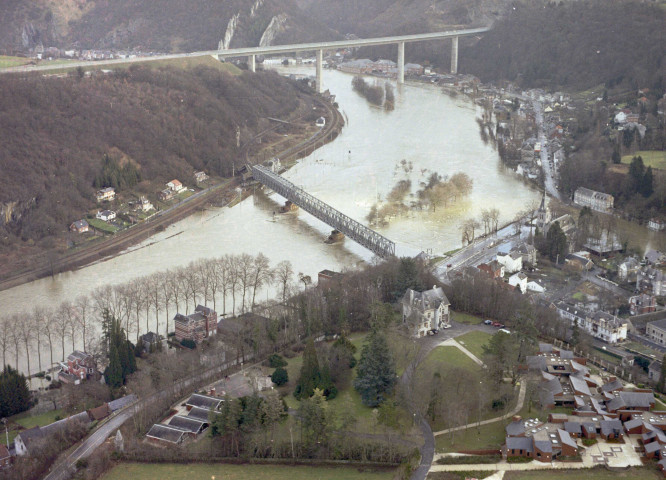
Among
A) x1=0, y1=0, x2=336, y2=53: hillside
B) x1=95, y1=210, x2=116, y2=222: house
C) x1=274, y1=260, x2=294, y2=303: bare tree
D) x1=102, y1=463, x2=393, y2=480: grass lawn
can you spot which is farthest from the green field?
x1=0, y1=0, x2=336, y2=53: hillside

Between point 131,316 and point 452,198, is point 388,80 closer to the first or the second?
point 452,198

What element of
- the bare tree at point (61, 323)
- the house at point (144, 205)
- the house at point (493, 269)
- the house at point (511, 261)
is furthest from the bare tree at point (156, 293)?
the house at point (511, 261)

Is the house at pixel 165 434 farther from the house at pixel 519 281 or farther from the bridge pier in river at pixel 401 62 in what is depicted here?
the bridge pier in river at pixel 401 62

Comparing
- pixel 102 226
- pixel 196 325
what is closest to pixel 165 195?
pixel 102 226

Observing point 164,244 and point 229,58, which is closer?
point 164,244

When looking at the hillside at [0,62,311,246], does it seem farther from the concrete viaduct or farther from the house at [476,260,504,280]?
the house at [476,260,504,280]

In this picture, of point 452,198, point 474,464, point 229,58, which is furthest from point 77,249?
point 229,58
